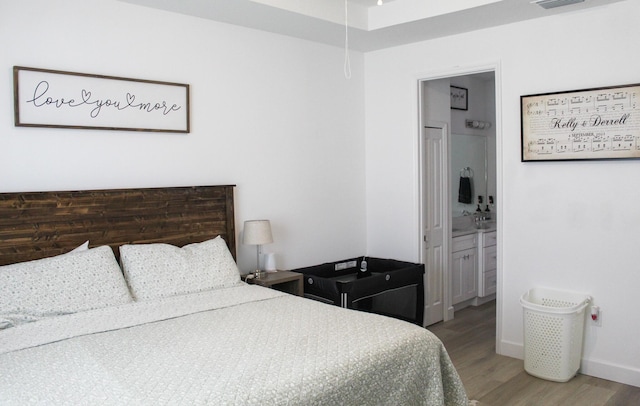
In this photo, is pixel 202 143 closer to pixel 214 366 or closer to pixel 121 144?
pixel 121 144

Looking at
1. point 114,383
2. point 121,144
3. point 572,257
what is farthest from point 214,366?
point 572,257

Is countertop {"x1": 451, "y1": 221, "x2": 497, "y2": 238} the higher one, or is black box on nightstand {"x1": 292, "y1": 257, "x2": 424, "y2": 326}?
countertop {"x1": 451, "y1": 221, "x2": 497, "y2": 238}

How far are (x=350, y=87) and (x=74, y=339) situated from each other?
314 centimetres

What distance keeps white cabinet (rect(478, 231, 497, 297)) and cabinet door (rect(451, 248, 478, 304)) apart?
62 millimetres

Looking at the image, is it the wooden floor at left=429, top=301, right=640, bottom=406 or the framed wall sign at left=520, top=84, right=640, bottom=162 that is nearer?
the wooden floor at left=429, top=301, right=640, bottom=406

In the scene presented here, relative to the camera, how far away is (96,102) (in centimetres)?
315

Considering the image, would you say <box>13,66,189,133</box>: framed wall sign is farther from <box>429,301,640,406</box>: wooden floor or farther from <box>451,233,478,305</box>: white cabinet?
<box>451,233,478,305</box>: white cabinet

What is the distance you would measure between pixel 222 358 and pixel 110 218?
144 cm

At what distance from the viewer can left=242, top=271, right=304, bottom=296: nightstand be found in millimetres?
3656

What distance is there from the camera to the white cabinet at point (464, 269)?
16.8 feet

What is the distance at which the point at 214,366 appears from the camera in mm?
2051

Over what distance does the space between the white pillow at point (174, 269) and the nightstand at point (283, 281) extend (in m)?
0.27

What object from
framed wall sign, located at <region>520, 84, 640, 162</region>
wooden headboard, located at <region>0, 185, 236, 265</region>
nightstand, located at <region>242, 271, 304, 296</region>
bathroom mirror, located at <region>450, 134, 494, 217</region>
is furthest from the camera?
bathroom mirror, located at <region>450, 134, 494, 217</region>

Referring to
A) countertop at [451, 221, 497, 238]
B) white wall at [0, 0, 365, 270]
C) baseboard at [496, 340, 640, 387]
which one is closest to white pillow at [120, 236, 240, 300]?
white wall at [0, 0, 365, 270]
